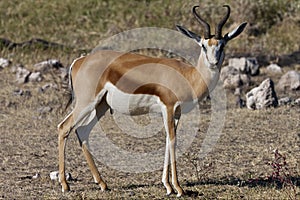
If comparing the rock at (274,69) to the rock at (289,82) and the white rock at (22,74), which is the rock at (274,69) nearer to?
the rock at (289,82)

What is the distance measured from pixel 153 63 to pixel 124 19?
1178cm

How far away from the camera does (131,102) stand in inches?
272

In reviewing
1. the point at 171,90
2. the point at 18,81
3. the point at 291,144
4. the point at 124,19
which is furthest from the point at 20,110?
the point at 124,19

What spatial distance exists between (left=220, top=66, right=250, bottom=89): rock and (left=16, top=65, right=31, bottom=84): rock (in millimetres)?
3212

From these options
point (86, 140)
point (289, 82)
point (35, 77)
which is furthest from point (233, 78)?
point (86, 140)

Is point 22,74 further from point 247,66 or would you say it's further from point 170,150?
point 170,150

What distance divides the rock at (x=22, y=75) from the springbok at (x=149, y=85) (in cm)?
620

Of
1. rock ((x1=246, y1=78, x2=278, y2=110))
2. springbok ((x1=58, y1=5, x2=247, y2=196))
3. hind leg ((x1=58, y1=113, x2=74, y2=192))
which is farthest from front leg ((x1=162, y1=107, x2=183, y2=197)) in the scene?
rock ((x1=246, y1=78, x2=278, y2=110))

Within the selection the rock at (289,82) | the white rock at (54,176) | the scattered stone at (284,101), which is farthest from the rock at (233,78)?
the white rock at (54,176)

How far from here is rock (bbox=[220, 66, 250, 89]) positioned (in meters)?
12.7

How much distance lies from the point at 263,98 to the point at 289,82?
1.73 metres

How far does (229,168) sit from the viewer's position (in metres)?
8.06

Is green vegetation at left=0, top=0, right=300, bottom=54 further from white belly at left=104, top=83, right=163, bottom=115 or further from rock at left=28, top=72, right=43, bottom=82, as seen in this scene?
white belly at left=104, top=83, right=163, bottom=115

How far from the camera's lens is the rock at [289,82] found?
12.5 metres
